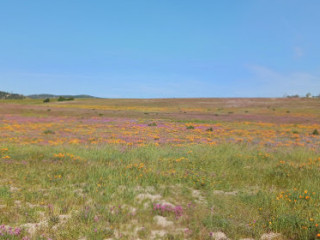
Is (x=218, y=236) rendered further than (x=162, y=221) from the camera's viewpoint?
No

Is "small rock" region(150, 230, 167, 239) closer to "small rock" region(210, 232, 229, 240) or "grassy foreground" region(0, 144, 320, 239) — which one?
"grassy foreground" region(0, 144, 320, 239)

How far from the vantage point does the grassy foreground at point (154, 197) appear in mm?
5309

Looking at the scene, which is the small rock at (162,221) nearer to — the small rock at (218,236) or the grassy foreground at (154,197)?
the grassy foreground at (154,197)

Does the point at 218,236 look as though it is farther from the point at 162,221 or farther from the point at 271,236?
the point at 162,221

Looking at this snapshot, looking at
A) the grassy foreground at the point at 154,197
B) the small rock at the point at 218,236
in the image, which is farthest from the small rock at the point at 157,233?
the small rock at the point at 218,236

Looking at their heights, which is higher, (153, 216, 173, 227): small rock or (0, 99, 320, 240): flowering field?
(0, 99, 320, 240): flowering field

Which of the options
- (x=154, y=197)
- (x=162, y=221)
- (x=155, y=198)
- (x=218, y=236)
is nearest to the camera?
(x=218, y=236)

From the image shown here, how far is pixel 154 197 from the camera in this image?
7.11 meters

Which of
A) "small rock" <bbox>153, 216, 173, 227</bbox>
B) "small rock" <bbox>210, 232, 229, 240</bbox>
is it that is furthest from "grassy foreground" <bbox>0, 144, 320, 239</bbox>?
"small rock" <bbox>210, 232, 229, 240</bbox>

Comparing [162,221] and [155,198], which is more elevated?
[155,198]

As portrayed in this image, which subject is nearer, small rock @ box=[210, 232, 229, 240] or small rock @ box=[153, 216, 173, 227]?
small rock @ box=[210, 232, 229, 240]

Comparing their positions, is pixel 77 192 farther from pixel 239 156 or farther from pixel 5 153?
pixel 239 156

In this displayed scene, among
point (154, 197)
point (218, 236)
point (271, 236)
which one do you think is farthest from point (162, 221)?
point (271, 236)

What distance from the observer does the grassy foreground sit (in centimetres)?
531
